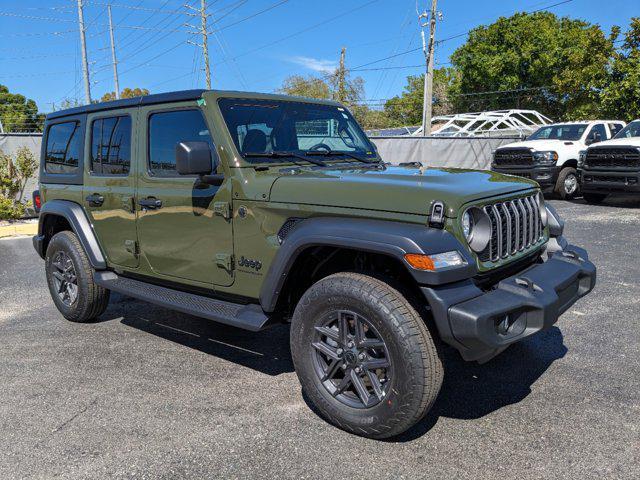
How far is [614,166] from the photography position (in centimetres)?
1174

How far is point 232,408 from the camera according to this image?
3.32 metres

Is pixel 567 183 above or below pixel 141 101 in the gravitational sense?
below

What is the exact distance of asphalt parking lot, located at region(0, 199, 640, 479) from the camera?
272cm

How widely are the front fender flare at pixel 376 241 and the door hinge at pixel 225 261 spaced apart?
18.1 inches

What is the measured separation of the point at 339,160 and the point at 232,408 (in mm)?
1874

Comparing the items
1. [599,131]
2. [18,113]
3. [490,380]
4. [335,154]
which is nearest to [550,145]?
[599,131]

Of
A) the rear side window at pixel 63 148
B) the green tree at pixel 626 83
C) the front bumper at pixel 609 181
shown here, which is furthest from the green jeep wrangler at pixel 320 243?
the green tree at pixel 626 83

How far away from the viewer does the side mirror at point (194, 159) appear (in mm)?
3264

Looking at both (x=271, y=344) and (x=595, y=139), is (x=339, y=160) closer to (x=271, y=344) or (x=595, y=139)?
(x=271, y=344)

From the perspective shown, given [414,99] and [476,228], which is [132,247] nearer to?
[476,228]

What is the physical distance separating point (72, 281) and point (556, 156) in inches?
467

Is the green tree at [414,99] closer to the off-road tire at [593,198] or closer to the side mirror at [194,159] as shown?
the off-road tire at [593,198]

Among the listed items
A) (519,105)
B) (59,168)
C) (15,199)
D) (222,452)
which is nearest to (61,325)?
(59,168)

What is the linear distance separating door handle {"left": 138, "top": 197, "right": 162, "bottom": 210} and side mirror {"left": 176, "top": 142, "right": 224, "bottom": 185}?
2.07 ft
